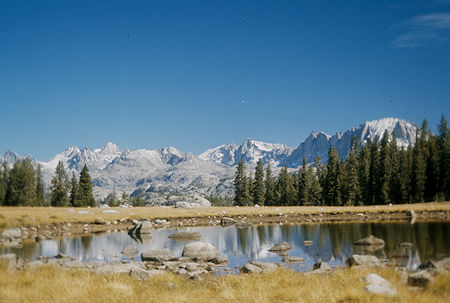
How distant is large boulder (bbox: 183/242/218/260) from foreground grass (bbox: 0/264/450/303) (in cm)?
944

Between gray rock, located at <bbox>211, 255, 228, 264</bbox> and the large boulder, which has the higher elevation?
the large boulder

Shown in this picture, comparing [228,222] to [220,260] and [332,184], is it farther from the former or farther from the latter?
[332,184]

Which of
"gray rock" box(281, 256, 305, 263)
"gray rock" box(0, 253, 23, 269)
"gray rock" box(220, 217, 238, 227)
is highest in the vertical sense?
"gray rock" box(0, 253, 23, 269)

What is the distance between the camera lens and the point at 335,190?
83500 mm

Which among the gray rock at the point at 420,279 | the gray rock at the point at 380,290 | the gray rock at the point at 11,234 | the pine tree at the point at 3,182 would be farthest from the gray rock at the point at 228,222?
the pine tree at the point at 3,182

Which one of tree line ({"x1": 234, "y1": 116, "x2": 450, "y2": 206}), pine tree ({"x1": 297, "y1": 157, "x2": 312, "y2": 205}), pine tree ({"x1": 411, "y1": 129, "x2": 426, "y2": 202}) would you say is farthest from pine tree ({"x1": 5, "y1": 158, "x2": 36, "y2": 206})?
pine tree ({"x1": 411, "y1": 129, "x2": 426, "y2": 202})

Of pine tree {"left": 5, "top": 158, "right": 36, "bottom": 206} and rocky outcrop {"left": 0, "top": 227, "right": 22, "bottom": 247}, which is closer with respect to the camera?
rocky outcrop {"left": 0, "top": 227, "right": 22, "bottom": 247}

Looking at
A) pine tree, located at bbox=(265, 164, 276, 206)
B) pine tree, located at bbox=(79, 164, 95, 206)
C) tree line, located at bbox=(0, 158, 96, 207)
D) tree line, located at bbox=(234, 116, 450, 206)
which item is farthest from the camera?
pine tree, located at bbox=(265, 164, 276, 206)

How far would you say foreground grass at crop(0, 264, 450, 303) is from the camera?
8.46 m

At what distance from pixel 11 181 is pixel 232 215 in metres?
63.1

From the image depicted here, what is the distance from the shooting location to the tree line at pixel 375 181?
7275cm

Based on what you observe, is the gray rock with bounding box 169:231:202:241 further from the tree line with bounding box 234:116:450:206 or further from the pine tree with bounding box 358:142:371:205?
the pine tree with bounding box 358:142:371:205

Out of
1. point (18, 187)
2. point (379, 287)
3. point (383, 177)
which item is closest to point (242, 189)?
point (383, 177)

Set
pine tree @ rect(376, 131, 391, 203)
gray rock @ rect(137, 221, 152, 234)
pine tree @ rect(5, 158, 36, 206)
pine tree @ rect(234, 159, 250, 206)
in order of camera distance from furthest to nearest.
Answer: pine tree @ rect(234, 159, 250, 206) → pine tree @ rect(5, 158, 36, 206) → pine tree @ rect(376, 131, 391, 203) → gray rock @ rect(137, 221, 152, 234)
